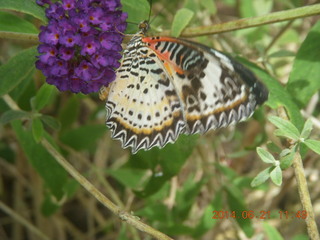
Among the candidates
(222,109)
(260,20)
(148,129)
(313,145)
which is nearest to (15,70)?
(148,129)

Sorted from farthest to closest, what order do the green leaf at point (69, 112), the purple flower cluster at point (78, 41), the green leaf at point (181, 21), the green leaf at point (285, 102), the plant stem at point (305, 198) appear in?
the green leaf at point (69, 112)
the green leaf at point (181, 21)
the green leaf at point (285, 102)
the plant stem at point (305, 198)
the purple flower cluster at point (78, 41)

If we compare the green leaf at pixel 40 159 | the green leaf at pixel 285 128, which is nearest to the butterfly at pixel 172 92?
the green leaf at pixel 285 128

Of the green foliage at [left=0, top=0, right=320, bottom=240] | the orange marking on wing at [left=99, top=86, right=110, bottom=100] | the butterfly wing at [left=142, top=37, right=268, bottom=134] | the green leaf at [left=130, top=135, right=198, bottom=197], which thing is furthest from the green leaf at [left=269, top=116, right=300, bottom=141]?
the orange marking on wing at [left=99, top=86, right=110, bottom=100]

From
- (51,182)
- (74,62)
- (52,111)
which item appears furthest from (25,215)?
(74,62)

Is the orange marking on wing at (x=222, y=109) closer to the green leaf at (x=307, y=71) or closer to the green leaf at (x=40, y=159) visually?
the green leaf at (x=307, y=71)

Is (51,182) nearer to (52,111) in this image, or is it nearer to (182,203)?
(182,203)

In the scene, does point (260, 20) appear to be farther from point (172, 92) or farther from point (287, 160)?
point (287, 160)
